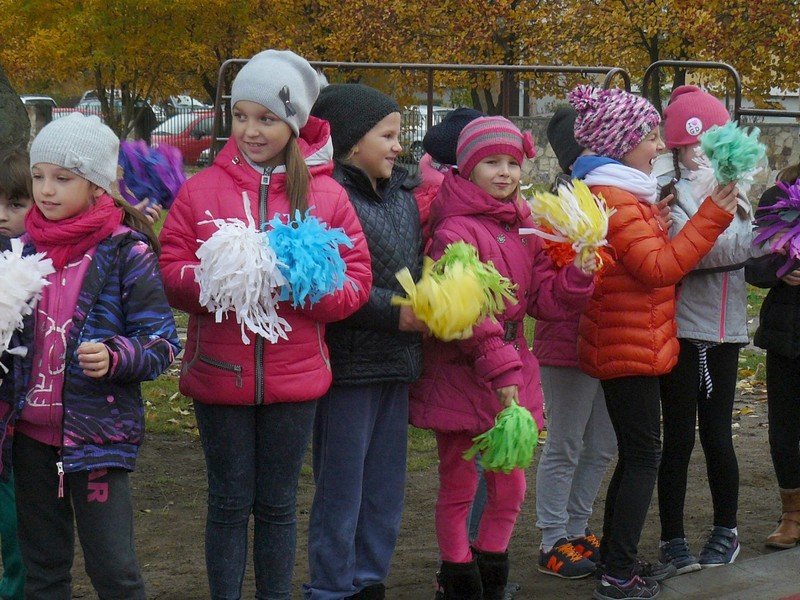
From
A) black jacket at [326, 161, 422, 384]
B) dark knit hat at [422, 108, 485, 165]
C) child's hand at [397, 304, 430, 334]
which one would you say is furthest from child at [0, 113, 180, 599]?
dark knit hat at [422, 108, 485, 165]

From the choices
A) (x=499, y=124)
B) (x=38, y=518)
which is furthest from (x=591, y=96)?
(x=38, y=518)

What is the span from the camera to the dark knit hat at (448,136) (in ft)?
14.6

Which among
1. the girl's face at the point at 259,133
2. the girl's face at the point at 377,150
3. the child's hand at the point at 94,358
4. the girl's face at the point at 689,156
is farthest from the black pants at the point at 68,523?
the girl's face at the point at 689,156

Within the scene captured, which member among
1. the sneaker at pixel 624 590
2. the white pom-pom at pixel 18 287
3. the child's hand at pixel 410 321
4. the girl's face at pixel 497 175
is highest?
the girl's face at pixel 497 175

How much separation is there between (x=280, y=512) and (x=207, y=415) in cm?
A: 42

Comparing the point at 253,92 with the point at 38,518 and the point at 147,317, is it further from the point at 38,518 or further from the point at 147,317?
the point at 38,518

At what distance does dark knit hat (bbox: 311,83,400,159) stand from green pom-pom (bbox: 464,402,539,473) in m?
1.11

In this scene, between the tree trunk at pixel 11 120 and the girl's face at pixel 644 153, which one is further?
the tree trunk at pixel 11 120

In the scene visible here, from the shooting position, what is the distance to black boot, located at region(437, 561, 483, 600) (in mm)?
4172

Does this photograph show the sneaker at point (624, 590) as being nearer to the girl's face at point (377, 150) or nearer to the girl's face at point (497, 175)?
the girl's face at point (497, 175)

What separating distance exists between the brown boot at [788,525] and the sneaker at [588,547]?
2.75 feet

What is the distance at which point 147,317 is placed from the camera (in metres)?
3.42

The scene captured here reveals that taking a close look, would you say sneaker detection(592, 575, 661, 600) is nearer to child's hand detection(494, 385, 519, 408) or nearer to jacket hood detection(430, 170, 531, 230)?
child's hand detection(494, 385, 519, 408)

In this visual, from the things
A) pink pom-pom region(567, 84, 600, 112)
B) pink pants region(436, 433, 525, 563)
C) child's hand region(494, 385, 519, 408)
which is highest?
pink pom-pom region(567, 84, 600, 112)
